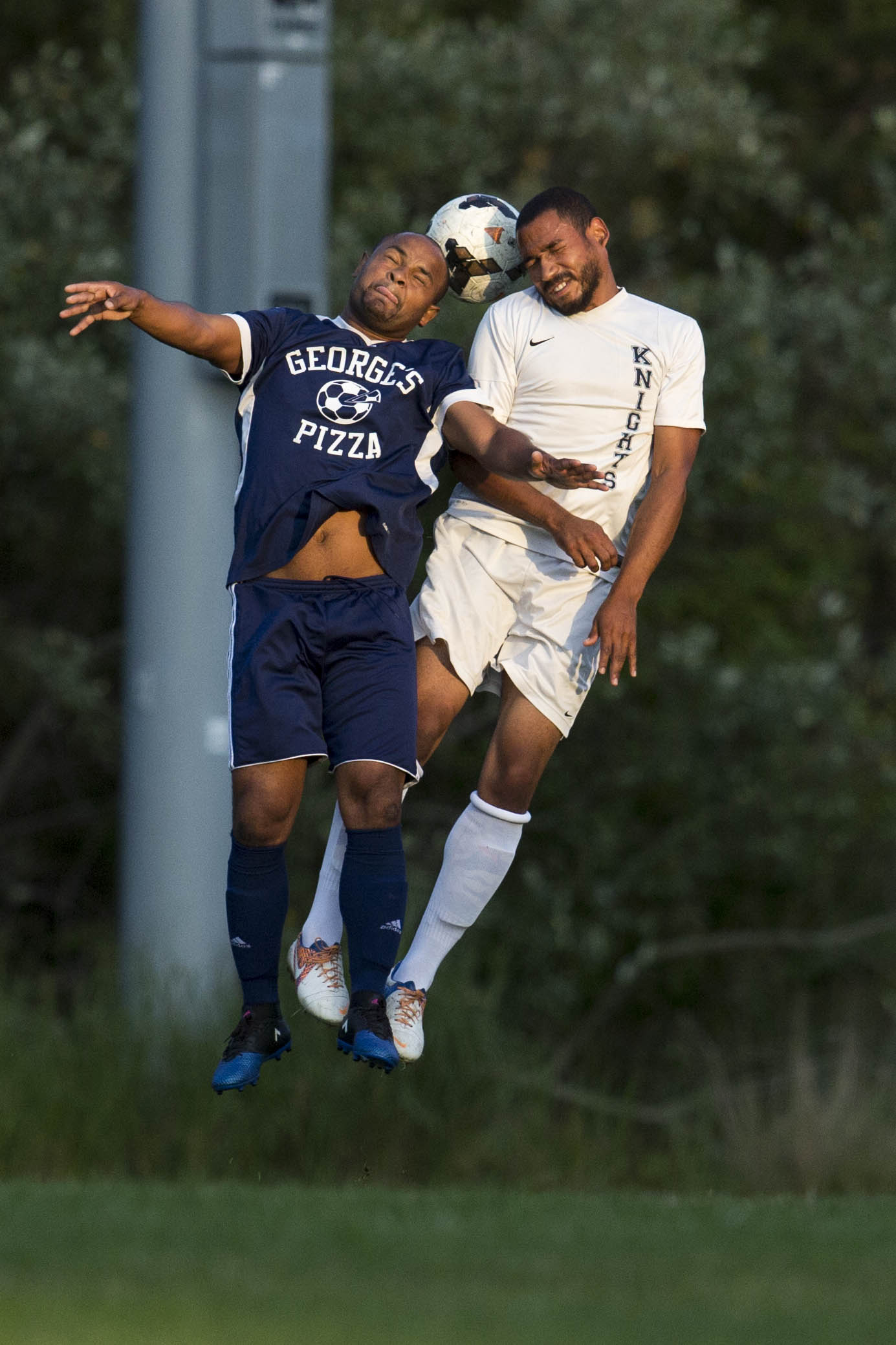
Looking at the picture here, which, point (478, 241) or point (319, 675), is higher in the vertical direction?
point (478, 241)

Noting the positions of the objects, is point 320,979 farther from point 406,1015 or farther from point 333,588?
point 333,588

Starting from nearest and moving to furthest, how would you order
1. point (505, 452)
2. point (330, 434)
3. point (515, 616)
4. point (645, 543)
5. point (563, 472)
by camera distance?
point (563, 472)
point (505, 452)
point (330, 434)
point (645, 543)
point (515, 616)

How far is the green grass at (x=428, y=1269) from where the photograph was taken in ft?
17.5

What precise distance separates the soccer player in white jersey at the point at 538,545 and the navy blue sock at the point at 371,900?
179 mm

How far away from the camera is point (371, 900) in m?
5.00

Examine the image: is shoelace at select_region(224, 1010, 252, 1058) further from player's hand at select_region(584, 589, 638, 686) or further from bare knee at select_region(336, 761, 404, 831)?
player's hand at select_region(584, 589, 638, 686)

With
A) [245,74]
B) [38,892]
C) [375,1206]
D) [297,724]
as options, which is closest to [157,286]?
[245,74]

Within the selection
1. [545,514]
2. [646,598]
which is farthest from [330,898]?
[646,598]

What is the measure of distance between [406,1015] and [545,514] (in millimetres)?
1282

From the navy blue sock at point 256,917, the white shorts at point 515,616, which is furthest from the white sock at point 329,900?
the white shorts at point 515,616

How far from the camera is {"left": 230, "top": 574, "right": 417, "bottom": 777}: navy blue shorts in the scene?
16.2ft

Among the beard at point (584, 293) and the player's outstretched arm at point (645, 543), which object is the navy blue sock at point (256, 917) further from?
the beard at point (584, 293)

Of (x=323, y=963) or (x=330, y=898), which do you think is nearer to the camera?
(x=323, y=963)

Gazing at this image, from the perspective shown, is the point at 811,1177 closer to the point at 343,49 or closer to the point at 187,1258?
the point at 187,1258
